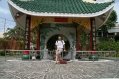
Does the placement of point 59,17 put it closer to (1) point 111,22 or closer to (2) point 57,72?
(2) point 57,72

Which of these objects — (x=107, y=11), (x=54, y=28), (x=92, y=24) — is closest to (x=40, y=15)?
(x=54, y=28)

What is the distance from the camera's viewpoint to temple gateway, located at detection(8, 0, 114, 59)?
12.5 metres

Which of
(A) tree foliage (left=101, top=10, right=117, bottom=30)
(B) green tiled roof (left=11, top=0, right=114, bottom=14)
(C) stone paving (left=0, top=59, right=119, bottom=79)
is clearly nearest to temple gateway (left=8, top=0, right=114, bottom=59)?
(B) green tiled roof (left=11, top=0, right=114, bottom=14)

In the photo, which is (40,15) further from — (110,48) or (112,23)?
(112,23)

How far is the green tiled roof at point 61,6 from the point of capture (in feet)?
41.7

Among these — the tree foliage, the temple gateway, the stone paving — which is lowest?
the stone paving

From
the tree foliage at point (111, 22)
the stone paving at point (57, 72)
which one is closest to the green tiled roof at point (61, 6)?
the stone paving at point (57, 72)

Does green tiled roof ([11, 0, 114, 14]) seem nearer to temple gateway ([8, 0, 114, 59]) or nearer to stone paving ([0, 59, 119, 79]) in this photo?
temple gateway ([8, 0, 114, 59])

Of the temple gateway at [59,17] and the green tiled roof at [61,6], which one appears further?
the green tiled roof at [61,6]

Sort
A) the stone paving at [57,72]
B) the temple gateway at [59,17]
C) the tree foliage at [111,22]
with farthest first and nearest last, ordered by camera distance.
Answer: the tree foliage at [111,22], the temple gateway at [59,17], the stone paving at [57,72]

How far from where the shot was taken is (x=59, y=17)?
13297mm

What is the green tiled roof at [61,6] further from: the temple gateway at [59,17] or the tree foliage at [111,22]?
the tree foliage at [111,22]

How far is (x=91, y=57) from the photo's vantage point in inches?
496

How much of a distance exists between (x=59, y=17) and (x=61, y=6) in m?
1.05
